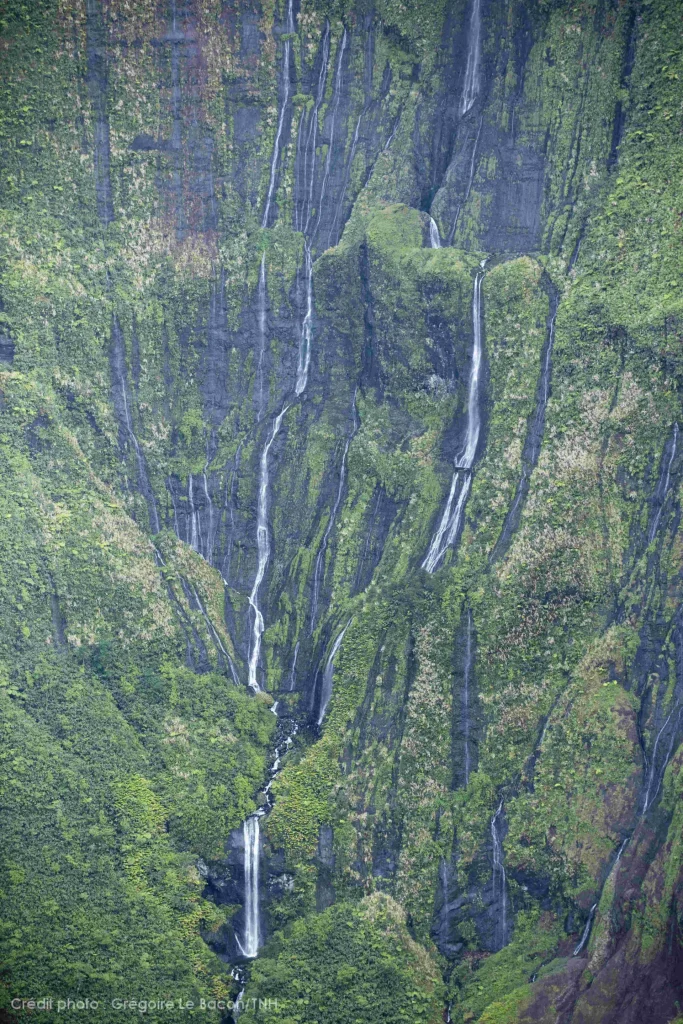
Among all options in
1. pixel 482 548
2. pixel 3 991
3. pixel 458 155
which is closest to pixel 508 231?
pixel 458 155

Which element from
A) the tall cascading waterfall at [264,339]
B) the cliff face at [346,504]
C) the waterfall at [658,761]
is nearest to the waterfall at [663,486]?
the cliff face at [346,504]

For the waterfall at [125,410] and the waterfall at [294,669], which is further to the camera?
the waterfall at [125,410]

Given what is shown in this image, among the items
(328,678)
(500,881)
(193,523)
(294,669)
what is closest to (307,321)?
(193,523)

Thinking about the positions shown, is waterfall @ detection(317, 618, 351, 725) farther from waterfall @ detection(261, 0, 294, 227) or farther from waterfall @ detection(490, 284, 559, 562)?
waterfall @ detection(261, 0, 294, 227)

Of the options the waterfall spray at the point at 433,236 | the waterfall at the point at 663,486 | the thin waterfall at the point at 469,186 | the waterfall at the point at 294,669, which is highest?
the thin waterfall at the point at 469,186

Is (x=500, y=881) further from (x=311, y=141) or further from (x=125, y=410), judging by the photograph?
(x=311, y=141)

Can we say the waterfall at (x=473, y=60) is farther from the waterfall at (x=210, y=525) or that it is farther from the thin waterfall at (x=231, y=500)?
the waterfall at (x=210, y=525)

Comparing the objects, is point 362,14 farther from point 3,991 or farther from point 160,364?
point 3,991
